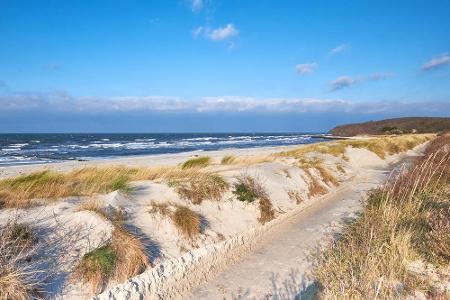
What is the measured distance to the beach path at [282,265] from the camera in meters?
6.04

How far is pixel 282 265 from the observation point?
705 centimetres

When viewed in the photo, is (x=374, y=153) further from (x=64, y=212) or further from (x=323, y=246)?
(x=64, y=212)

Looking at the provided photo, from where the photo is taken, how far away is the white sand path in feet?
19.8

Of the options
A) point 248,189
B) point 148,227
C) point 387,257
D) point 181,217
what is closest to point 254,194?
point 248,189

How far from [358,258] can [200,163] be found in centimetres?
1357

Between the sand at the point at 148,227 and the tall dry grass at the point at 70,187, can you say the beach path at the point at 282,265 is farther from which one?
the tall dry grass at the point at 70,187

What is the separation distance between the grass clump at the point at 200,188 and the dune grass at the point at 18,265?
12.6 feet

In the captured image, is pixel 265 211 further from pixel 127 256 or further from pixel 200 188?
pixel 127 256

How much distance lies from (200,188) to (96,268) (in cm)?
422

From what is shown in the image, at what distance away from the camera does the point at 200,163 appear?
19078mm

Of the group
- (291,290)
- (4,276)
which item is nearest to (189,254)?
(291,290)

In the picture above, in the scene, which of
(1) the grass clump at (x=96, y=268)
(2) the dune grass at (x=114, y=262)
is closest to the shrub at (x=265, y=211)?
(2) the dune grass at (x=114, y=262)

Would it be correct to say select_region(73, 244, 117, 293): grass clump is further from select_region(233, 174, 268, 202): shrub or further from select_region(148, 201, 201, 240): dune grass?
select_region(233, 174, 268, 202): shrub

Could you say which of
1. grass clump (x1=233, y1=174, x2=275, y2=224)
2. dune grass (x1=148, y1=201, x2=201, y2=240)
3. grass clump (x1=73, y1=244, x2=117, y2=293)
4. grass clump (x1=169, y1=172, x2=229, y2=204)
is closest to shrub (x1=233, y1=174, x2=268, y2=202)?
grass clump (x1=233, y1=174, x2=275, y2=224)
